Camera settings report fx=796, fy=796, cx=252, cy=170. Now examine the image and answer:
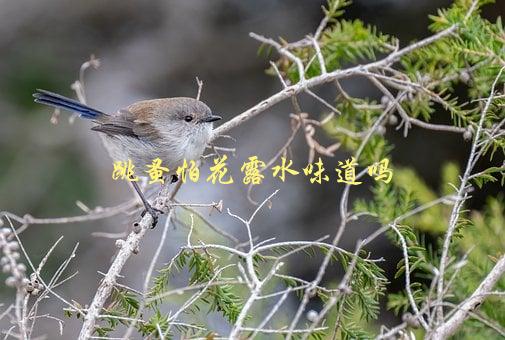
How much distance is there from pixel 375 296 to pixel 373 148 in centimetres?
80

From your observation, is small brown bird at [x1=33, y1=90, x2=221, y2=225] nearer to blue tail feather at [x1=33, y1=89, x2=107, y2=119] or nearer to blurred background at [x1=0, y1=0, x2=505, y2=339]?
blue tail feather at [x1=33, y1=89, x2=107, y2=119]

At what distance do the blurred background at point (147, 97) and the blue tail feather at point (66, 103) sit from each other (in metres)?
0.84

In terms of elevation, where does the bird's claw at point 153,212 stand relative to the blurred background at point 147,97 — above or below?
above

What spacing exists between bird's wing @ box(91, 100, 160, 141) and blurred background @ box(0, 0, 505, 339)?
791mm

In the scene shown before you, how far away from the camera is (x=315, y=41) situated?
117 inches

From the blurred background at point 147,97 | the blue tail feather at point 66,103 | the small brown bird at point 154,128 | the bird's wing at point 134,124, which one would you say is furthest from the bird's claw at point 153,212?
the blurred background at point 147,97

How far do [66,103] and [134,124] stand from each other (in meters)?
0.35

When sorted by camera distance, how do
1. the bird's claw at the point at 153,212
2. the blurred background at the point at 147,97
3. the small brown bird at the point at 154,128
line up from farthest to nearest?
the blurred background at the point at 147,97, the small brown bird at the point at 154,128, the bird's claw at the point at 153,212

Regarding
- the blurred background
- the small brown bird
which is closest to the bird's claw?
the small brown bird

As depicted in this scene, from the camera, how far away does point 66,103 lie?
12.4ft

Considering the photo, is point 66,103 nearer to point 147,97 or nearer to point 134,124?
point 134,124

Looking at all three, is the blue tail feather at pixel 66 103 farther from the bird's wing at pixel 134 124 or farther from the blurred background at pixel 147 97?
the blurred background at pixel 147 97

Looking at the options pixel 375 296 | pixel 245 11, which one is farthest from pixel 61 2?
pixel 375 296

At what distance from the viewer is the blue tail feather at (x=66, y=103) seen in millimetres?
3760
